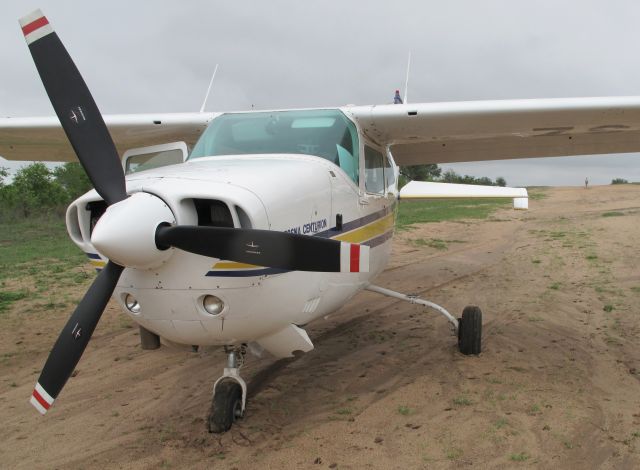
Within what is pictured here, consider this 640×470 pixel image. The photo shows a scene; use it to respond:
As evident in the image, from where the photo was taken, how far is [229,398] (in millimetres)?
4059

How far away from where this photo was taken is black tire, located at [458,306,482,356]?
18.9ft

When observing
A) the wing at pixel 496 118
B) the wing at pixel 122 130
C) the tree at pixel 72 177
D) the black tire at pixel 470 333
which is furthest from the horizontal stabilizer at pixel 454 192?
the tree at pixel 72 177

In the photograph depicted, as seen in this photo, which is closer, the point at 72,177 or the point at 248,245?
the point at 248,245

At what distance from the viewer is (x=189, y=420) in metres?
4.32

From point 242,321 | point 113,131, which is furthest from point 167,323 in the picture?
point 113,131

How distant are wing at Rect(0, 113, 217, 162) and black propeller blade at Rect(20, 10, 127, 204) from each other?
2.55 metres

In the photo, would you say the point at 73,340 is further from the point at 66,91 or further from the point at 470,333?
the point at 470,333

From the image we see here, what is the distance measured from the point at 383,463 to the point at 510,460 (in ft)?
2.82

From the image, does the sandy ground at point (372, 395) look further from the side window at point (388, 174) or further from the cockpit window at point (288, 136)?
the cockpit window at point (288, 136)

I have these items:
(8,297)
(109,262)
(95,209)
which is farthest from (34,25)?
(8,297)

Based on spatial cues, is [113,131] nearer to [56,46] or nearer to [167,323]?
[56,46]

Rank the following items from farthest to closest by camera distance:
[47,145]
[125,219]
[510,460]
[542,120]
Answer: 1. [47,145]
2. [542,120]
3. [510,460]
4. [125,219]

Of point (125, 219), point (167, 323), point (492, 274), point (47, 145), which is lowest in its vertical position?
point (492, 274)

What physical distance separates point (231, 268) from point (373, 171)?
Answer: 2.90 meters
